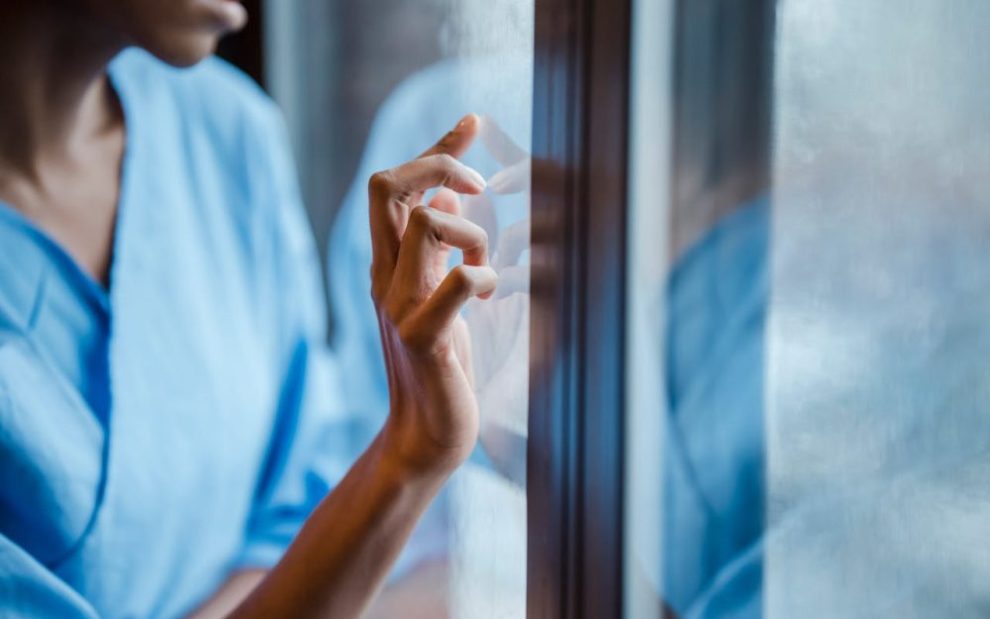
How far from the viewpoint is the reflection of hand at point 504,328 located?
16.5 inches

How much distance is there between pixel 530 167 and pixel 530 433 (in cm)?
13

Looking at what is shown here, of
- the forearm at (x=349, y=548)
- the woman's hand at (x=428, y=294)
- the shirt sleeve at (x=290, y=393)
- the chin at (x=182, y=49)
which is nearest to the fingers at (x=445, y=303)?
the woman's hand at (x=428, y=294)

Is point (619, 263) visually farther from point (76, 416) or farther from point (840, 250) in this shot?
point (76, 416)

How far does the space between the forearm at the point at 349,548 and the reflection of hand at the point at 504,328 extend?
2.7 inches

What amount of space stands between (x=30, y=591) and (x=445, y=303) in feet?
1.26

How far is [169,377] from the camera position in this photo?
28.1 inches

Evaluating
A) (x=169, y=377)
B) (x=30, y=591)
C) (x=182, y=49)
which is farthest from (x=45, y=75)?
(x=30, y=591)

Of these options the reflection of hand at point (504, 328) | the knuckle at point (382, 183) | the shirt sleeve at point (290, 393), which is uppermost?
the knuckle at point (382, 183)

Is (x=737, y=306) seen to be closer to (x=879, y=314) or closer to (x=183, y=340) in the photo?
(x=879, y=314)

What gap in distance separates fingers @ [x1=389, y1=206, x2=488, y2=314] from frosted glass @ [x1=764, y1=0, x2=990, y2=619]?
6.2 inches

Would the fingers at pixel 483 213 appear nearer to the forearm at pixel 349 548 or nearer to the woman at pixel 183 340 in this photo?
the woman at pixel 183 340

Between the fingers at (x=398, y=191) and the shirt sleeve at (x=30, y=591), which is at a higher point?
the fingers at (x=398, y=191)

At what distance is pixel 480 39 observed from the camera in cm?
46

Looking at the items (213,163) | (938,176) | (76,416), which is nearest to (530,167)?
(938,176)
